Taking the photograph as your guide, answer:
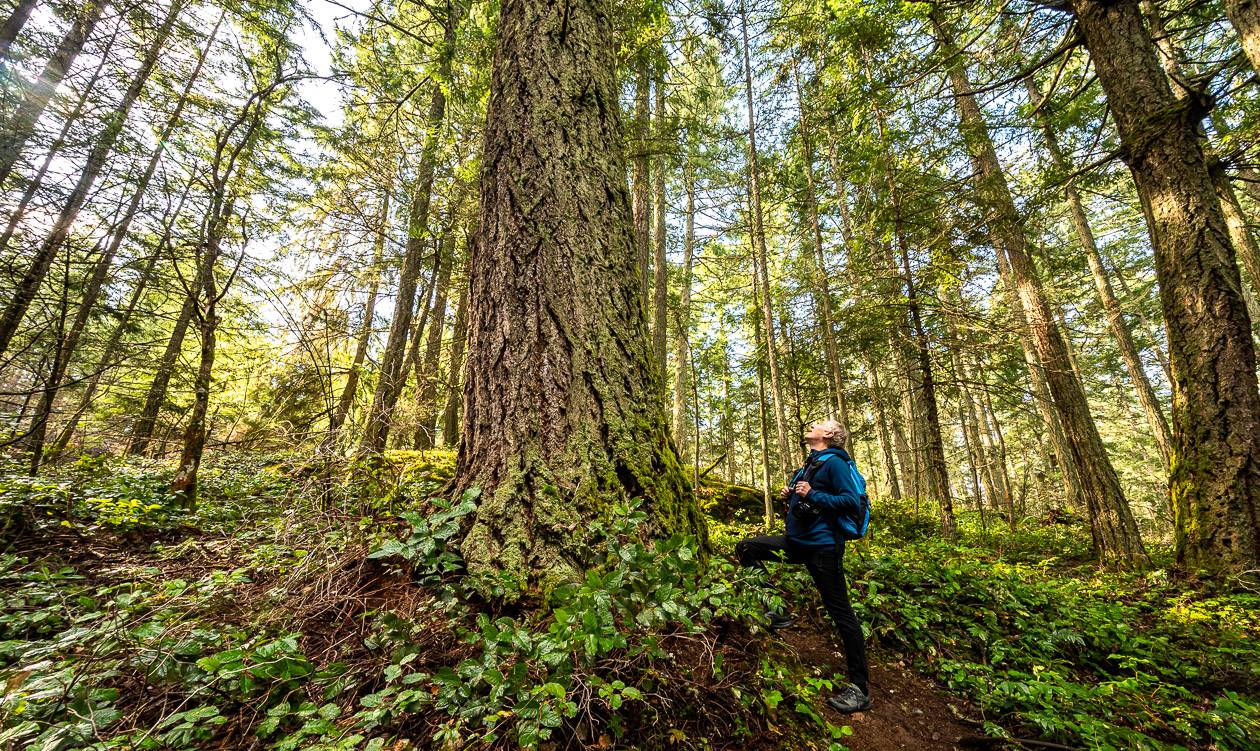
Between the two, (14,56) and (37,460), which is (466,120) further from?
(14,56)

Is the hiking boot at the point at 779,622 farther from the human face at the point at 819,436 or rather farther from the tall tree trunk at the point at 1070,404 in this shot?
the tall tree trunk at the point at 1070,404

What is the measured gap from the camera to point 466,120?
6.84 meters

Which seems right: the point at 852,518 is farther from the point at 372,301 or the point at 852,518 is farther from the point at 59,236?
the point at 59,236

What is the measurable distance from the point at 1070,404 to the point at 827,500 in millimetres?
6265

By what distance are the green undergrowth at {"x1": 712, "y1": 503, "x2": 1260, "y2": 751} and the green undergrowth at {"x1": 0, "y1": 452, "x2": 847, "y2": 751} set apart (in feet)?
5.75

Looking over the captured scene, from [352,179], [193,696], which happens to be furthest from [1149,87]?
[352,179]

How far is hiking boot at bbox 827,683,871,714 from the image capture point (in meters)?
2.71

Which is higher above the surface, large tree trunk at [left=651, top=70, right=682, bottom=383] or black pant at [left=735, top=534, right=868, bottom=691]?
large tree trunk at [left=651, top=70, right=682, bottom=383]

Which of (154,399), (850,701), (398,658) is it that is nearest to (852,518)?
(850,701)

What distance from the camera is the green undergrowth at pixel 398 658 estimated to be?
4.73 feet

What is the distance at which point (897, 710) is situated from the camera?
293 centimetres

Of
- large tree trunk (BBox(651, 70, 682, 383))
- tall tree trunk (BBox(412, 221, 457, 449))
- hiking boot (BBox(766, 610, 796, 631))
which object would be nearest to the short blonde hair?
hiking boot (BBox(766, 610, 796, 631))

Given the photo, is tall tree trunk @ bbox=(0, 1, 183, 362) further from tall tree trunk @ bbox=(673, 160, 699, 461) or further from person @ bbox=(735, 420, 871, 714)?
tall tree trunk @ bbox=(673, 160, 699, 461)

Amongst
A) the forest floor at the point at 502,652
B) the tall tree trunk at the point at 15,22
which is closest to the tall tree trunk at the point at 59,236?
the forest floor at the point at 502,652
